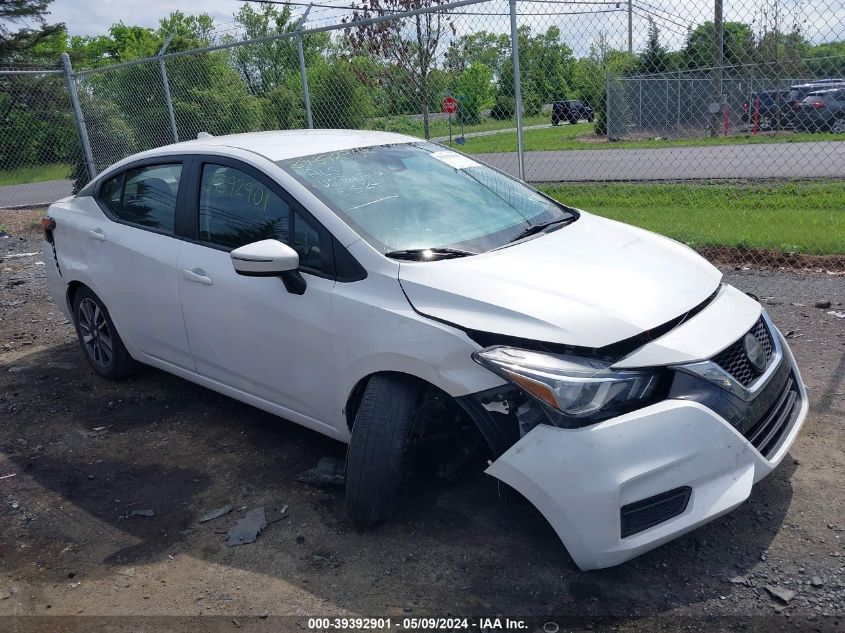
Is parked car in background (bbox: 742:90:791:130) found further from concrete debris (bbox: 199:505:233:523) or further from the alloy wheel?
concrete debris (bbox: 199:505:233:523)

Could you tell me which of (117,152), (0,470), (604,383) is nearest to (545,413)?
(604,383)

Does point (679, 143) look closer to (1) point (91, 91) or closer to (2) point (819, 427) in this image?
(2) point (819, 427)

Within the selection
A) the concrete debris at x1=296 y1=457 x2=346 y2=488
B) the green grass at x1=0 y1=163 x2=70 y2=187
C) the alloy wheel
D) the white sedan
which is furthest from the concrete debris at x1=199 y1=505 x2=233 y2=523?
the green grass at x1=0 y1=163 x2=70 y2=187

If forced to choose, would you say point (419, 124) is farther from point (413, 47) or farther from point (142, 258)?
point (142, 258)

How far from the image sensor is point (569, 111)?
31.8ft

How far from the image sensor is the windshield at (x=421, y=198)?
3604mm

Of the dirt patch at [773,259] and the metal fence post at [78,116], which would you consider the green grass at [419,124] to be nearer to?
the dirt patch at [773,259]

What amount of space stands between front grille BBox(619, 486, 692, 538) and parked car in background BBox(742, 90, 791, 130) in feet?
22.7

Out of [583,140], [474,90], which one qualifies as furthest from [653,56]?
[583,140]

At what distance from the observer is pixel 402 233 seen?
3590 mm

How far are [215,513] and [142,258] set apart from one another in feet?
5.51

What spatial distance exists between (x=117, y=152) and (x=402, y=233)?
401 inches

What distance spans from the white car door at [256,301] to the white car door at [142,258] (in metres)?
0.18

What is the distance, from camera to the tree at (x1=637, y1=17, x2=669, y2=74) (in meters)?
7.18
